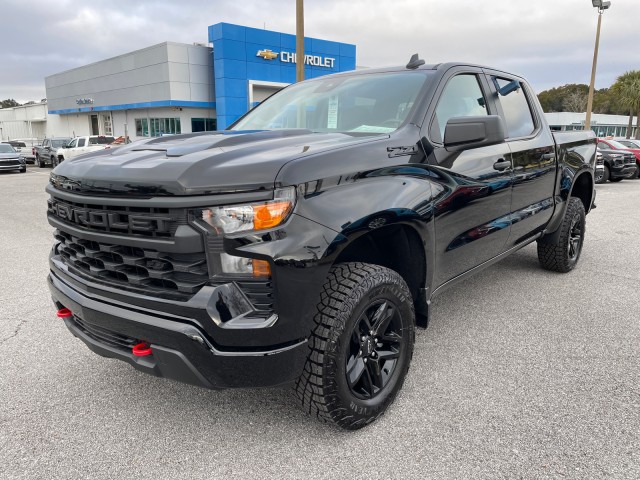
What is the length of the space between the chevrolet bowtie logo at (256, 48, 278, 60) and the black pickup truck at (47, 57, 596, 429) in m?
29.4

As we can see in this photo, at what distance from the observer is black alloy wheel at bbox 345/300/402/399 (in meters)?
2.41

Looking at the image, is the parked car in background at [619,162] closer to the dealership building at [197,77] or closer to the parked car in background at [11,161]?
the dealership building at [197,77]

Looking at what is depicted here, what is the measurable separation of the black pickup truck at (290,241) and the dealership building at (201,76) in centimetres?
2546

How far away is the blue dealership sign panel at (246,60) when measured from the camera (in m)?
29.6

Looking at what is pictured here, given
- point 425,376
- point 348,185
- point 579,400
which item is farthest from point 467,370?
point 348,185

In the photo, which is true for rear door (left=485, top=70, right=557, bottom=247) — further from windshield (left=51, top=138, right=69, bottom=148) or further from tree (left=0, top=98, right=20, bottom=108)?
tree (left=0, top=98, right=20, bottom=108)

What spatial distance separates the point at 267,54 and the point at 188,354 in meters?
31.4

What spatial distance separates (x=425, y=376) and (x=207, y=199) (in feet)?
5.84

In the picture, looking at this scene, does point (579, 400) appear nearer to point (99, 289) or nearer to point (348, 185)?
point (348, 185)

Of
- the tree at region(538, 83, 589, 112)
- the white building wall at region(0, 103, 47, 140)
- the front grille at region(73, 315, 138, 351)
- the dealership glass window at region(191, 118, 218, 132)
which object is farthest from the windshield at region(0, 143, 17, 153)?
the tree at region(538, 83, 589, 112)

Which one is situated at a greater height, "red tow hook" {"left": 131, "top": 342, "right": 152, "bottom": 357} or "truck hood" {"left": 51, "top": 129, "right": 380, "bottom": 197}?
"truck hood" {"left": 51, "top": 129, "right": 380, "bottom": 197}

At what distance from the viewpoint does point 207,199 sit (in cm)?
197

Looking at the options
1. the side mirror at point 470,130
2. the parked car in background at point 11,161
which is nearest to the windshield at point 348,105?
the side mirror at point 470,130

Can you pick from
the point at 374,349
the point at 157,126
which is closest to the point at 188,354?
the point at 374,349
